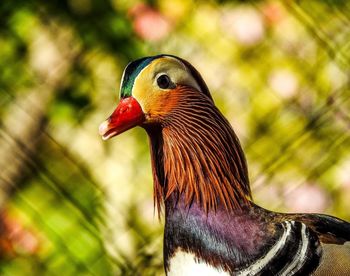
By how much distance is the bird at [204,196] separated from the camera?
1.15m

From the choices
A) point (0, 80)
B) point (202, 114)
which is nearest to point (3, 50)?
point (0, 80)

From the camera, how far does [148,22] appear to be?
175cm

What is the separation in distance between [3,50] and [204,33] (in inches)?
16.9

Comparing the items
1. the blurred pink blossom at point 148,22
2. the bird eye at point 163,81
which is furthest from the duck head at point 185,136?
the blurred pink blossom at point 148,22

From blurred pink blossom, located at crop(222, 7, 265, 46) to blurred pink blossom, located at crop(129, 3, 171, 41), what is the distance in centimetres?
14

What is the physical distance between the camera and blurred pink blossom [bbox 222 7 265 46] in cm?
181

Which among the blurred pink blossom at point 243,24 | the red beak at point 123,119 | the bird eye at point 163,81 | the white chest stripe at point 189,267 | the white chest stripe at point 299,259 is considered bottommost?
the white chest stripe at point 299,259

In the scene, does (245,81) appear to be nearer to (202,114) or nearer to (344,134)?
(344,134)

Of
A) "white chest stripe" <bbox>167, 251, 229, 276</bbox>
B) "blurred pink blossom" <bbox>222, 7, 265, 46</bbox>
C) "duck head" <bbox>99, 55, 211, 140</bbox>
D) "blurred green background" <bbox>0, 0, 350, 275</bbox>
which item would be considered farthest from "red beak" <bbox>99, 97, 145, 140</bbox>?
"blurred pink blossom" <bbox>222, 7, 265, 46</bbox>

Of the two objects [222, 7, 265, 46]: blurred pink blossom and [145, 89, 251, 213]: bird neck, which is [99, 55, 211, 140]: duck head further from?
[222, 7, 265, 46]: blurred pink blossom

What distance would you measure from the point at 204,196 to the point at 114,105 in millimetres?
585

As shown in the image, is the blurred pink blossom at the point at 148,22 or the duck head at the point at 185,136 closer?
the duck head at the point at 185,136

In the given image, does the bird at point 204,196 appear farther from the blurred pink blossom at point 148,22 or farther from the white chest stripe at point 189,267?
the blurred pink blossom at point 148,22

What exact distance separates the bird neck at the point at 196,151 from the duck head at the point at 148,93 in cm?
2
